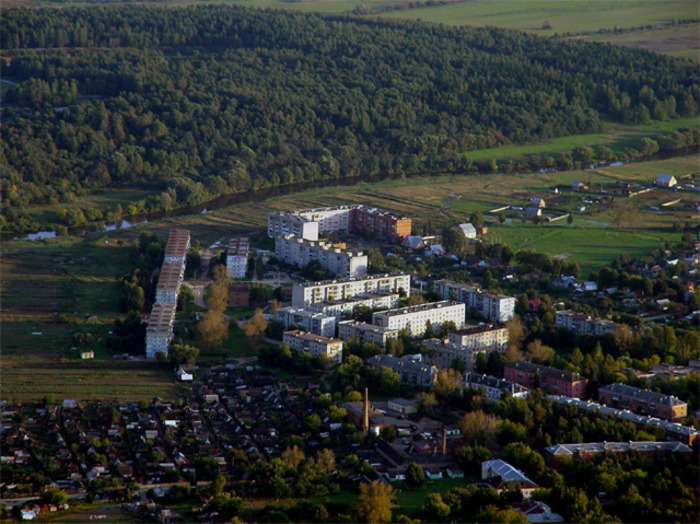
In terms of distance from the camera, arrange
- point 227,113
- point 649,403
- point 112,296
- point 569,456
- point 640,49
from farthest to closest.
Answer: point 640,49 < point 227,113 < point 112,296 < point 649,403 < point 569,456

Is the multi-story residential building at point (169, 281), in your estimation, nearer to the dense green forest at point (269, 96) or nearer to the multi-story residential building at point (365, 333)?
the multi-story residential building at point (365, 333)

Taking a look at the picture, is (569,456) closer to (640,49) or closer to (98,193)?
(98,193)

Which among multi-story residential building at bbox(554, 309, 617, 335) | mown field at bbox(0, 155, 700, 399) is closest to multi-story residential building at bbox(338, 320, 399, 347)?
mown field at bbox(0, 155, 700, 399)

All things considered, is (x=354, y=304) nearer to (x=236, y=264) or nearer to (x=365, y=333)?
(x=365, y=333)

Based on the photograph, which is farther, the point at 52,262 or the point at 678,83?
the point at 678,83

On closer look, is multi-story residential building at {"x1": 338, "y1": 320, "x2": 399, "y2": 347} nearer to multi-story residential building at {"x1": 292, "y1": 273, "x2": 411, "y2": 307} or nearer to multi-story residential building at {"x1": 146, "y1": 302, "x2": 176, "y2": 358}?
multi-story residential building at {"x1": 292, "y1": 273, "x2": 411, "y2": 307}

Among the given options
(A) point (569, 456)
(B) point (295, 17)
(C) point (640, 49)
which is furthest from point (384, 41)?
(A) point (569, 456)

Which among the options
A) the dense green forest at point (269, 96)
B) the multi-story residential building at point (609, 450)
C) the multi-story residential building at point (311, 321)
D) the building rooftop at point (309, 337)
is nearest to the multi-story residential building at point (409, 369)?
the building rooftop at point (309, 337)

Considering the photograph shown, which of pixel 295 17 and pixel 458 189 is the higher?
pixel 295 17
